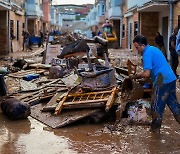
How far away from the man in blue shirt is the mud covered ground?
2.09ft

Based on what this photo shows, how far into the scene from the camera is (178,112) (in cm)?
716

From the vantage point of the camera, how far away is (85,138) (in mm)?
7180

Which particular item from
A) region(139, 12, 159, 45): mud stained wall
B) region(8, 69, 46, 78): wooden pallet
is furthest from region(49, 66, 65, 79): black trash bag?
region(139, 12, 159, 45): mud stained wall

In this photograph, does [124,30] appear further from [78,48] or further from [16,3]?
[78,48]

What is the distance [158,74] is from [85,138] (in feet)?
5.53

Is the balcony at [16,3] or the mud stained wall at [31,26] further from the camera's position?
the mud stained wall at [31,26]

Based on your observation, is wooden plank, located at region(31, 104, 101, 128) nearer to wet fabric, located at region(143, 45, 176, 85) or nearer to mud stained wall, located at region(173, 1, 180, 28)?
wet fabric, located at region(143, 45, 176, 85)

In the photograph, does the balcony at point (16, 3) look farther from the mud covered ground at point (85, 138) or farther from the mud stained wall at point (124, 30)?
the mud covered ground at point (85, 138)

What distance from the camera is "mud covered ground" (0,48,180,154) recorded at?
6.51 m

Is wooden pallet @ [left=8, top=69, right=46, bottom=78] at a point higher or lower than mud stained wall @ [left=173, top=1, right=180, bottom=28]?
lower

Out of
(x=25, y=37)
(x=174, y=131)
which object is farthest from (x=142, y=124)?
(x=25, y=37)

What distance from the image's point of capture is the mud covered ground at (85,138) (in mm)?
6512

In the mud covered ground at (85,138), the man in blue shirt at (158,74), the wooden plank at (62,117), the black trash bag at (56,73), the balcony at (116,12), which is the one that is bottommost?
the mud covered ground at (85,138)

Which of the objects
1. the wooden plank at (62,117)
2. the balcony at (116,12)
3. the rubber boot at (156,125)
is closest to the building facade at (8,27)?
the balcony at (116,12)
